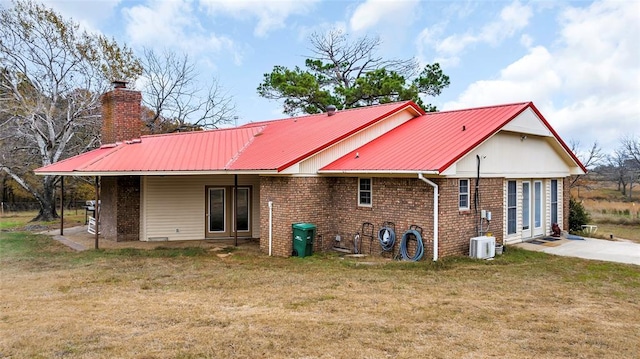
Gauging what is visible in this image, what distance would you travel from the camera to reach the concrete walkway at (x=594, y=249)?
12062 millimetres

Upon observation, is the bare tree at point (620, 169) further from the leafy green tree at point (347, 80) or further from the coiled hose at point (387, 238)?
the coiled hose at point (387, 238)

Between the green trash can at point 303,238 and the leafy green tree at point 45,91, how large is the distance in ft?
55.5

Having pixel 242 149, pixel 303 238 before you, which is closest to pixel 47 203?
pixel 242 149

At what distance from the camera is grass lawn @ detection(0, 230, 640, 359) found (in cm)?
573

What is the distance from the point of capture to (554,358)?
5.39 meters

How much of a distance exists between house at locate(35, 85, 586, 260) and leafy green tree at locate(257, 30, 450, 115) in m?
11.5

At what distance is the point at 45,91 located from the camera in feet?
79.5

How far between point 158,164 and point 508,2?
12.5 meters

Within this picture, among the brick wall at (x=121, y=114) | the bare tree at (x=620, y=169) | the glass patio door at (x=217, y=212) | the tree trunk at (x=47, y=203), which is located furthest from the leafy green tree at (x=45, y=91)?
the bare tree at (x=620, y=169)

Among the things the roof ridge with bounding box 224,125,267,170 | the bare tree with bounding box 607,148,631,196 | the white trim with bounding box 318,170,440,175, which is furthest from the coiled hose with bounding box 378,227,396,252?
the bare tree with bounding box 607,148,631,196

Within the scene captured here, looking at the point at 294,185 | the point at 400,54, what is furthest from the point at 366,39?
the point at 294,185

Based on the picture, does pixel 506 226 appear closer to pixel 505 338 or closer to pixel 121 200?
pixel 505 338

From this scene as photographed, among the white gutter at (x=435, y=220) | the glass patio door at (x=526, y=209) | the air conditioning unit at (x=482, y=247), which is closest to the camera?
the white gutter at (x=435, y=220)

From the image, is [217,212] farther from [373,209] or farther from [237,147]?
[373,209]
